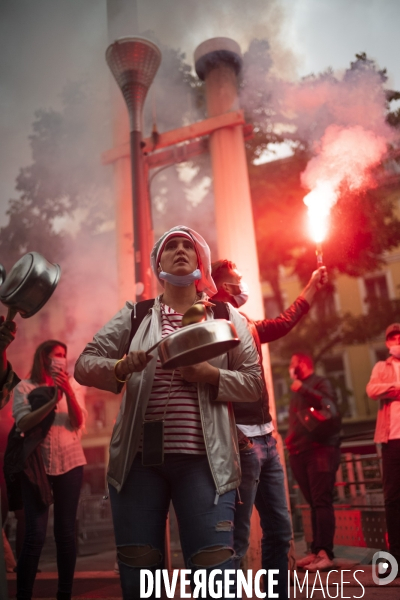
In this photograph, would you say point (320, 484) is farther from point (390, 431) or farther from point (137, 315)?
point (137, 315)

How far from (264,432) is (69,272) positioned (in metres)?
4.38

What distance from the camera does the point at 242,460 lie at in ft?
9.24

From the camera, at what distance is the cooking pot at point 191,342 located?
6.08 feet

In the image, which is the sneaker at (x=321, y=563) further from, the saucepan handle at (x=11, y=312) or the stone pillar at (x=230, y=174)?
the saucepan handle at (x=11, y=312)

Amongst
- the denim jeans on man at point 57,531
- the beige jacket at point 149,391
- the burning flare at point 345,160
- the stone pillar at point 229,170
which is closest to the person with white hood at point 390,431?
the stone pillar at point 229,170

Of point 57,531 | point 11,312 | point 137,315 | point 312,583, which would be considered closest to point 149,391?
point 137,315

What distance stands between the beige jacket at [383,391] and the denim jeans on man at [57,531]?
238 cm

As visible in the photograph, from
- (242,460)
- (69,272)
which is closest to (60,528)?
(242,460)

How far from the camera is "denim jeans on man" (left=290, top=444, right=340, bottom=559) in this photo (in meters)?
4.48

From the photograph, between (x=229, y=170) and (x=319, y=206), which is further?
(x=229, y=170)

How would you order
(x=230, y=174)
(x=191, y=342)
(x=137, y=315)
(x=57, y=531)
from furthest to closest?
(x=230, y=174) < (x=57, y=531) < (x=137, y=315) < (x=191, y=342)

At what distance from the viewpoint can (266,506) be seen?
9.85 feet

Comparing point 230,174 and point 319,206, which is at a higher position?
point 230,174

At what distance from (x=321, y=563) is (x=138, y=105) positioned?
4.28 meters
